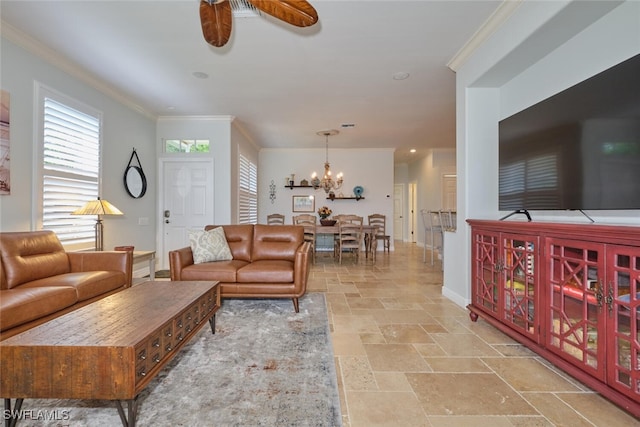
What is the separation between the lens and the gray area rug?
57.1 inches

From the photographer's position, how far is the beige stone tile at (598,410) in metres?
1.44

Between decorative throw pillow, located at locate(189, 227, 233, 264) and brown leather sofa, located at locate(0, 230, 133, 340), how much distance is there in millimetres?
637

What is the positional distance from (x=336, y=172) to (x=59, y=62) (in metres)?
5.71

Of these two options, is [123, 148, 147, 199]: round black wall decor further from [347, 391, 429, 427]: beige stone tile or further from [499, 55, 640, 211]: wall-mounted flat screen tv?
[499, 55, 640, 211]: wall-mounted flat screen tv

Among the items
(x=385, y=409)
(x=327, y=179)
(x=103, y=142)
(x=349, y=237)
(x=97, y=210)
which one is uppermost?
(x=103, y=142)

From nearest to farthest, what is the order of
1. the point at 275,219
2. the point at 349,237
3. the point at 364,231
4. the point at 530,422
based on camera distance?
the point at 530,422
the point at 349,237
the point at 364,231
the point at 275,219

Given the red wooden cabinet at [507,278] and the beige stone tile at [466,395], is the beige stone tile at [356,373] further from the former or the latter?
the red wooden cabinet at [507,278]

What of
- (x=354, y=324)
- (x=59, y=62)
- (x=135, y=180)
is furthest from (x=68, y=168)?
(x=354, y=324)

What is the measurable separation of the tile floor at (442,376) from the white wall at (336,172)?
4747mm

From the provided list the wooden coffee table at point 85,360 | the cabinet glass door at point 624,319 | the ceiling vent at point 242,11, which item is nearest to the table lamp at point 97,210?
the wooden coffee table at point 85,360

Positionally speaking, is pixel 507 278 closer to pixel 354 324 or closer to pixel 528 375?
pixel 528 375

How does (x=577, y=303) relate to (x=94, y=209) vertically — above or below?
below

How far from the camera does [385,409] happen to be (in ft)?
5.03

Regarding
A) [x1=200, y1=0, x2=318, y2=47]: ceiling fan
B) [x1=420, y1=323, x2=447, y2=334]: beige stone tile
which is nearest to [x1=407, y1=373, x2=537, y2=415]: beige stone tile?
[x1=420, y1=323, x2=447, y2=334]: beige stone tile
